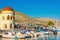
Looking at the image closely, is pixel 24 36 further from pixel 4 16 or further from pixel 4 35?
pixel 4 16

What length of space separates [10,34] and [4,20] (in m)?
16.4

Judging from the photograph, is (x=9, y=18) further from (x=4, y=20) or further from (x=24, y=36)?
(x=24, y=36)

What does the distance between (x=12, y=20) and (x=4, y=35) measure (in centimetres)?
1500

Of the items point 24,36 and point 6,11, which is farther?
point 6,11

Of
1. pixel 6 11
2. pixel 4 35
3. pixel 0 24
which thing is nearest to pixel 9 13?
pixel 6 11

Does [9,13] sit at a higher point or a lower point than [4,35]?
higher

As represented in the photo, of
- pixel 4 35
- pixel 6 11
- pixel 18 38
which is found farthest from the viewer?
pixel 6 11

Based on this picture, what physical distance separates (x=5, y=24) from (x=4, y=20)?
121 cm

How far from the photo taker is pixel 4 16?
7169 cm

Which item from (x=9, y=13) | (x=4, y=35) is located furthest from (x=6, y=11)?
(x=4, y=35)

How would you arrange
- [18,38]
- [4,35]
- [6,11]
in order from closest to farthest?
[18,38] < [4,35] < [6,11]

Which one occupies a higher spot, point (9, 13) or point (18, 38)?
point (9, 13)

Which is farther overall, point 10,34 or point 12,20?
point 12,20

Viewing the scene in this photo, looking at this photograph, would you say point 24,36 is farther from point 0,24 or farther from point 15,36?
point 0,24
